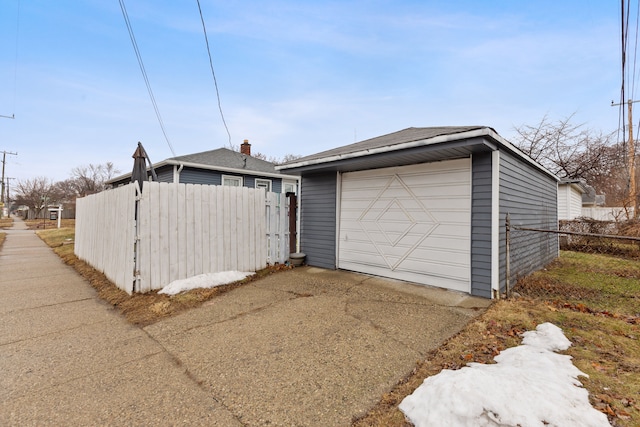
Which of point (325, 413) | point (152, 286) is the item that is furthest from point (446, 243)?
point (152, 286)

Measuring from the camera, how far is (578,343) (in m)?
2.95

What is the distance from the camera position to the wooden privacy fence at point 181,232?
Result: 16.0 ft

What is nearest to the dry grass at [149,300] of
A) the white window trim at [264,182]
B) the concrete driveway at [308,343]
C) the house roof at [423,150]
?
the concrete driveway at [308,343]

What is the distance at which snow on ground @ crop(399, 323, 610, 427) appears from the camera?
1723 mm

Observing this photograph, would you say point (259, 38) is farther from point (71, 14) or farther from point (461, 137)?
point (461, 137)

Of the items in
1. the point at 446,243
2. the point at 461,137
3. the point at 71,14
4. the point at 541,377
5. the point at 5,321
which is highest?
the point at 71,14

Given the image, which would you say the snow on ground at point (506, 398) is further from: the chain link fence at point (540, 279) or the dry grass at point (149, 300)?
the dry grass at point (149, 300)

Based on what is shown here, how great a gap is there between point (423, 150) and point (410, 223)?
1613 mm

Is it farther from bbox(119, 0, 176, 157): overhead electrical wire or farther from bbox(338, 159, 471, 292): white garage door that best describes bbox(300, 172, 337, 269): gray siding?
bbox(119, 0, 176, 157): overhead electrical wire

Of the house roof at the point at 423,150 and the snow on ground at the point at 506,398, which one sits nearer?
the snow on ground at the point at 506,398

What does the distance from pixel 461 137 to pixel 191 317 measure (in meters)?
4.87

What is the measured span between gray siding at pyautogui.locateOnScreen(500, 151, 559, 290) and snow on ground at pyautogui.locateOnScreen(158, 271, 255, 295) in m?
5.05

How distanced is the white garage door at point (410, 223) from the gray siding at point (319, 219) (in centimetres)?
24

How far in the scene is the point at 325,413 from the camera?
2.00 meters
